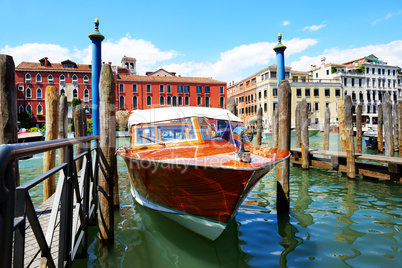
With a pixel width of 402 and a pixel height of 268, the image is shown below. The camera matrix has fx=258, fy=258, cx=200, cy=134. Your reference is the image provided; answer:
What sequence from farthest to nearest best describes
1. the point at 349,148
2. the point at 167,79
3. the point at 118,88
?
the point at 167,79, the point at 118,88, the point at 349,148

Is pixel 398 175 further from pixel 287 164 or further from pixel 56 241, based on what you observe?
pixel 56 241

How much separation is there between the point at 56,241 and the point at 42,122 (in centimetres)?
4275

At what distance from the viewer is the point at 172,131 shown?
17.3 ft

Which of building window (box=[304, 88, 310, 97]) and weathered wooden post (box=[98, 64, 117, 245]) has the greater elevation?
building window (box=[304, 88, 310, 97])

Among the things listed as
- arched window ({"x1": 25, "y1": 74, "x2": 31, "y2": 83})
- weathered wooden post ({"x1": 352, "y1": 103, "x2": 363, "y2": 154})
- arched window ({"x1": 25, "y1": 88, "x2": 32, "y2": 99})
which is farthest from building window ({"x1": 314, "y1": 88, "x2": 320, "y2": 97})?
arched window ({"x1": 25, "y1": 74, "x2": 31, "y2": 83})

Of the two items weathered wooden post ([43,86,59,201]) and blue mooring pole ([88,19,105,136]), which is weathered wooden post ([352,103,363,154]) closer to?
blue mooring pole ([88,19,105,136])

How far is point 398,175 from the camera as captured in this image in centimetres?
763

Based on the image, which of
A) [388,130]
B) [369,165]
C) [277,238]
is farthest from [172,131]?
[388,130]

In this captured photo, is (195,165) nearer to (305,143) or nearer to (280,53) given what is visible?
(280,53)

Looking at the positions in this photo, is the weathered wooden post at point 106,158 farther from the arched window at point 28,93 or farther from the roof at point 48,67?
the arched window at point 28,93

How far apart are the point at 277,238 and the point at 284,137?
6.48 ft

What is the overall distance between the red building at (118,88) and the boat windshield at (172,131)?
34.9m

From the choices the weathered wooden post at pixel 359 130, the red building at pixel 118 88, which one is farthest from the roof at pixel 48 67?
the weathered wooden post at pixel 359 130

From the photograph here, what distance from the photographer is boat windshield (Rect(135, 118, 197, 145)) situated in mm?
5172
